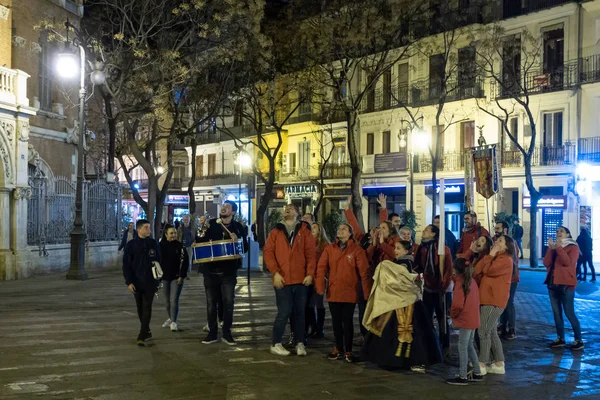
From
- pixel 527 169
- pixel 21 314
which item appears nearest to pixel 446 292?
pixel 21 314

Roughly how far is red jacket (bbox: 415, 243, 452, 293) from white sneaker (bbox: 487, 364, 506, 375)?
1.33 metres

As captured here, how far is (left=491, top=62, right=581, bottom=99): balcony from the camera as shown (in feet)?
109

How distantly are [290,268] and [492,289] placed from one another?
264cm

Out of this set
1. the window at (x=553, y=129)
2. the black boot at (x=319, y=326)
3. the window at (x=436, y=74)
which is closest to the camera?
the black boot at (x=319, y=326)

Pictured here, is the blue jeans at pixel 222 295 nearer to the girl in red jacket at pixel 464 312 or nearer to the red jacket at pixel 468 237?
the girl in red jacket at pixel 464 312

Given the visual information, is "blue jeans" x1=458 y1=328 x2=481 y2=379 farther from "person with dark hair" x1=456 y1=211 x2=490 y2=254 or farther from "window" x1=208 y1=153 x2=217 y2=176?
"window" x1=208 y1=153 x2=217 y2=176

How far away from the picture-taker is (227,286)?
35.0ft

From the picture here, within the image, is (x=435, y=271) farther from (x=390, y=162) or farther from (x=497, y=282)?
(x=390, y=162)

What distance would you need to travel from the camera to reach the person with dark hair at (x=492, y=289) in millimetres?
8852

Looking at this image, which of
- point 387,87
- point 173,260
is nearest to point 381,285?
point 173,260

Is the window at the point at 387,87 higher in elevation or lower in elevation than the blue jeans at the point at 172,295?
higher

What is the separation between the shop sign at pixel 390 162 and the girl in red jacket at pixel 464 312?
109 ft

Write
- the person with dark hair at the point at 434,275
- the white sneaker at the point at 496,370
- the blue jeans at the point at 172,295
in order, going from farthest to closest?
1. the blue jeans at the point at 172,295
2. the person with dark hair at the point at 434,275
3. the white sneaker at the point at 496,370

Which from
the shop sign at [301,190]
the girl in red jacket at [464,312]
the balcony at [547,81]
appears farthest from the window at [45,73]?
the shop sign at [301,190]
